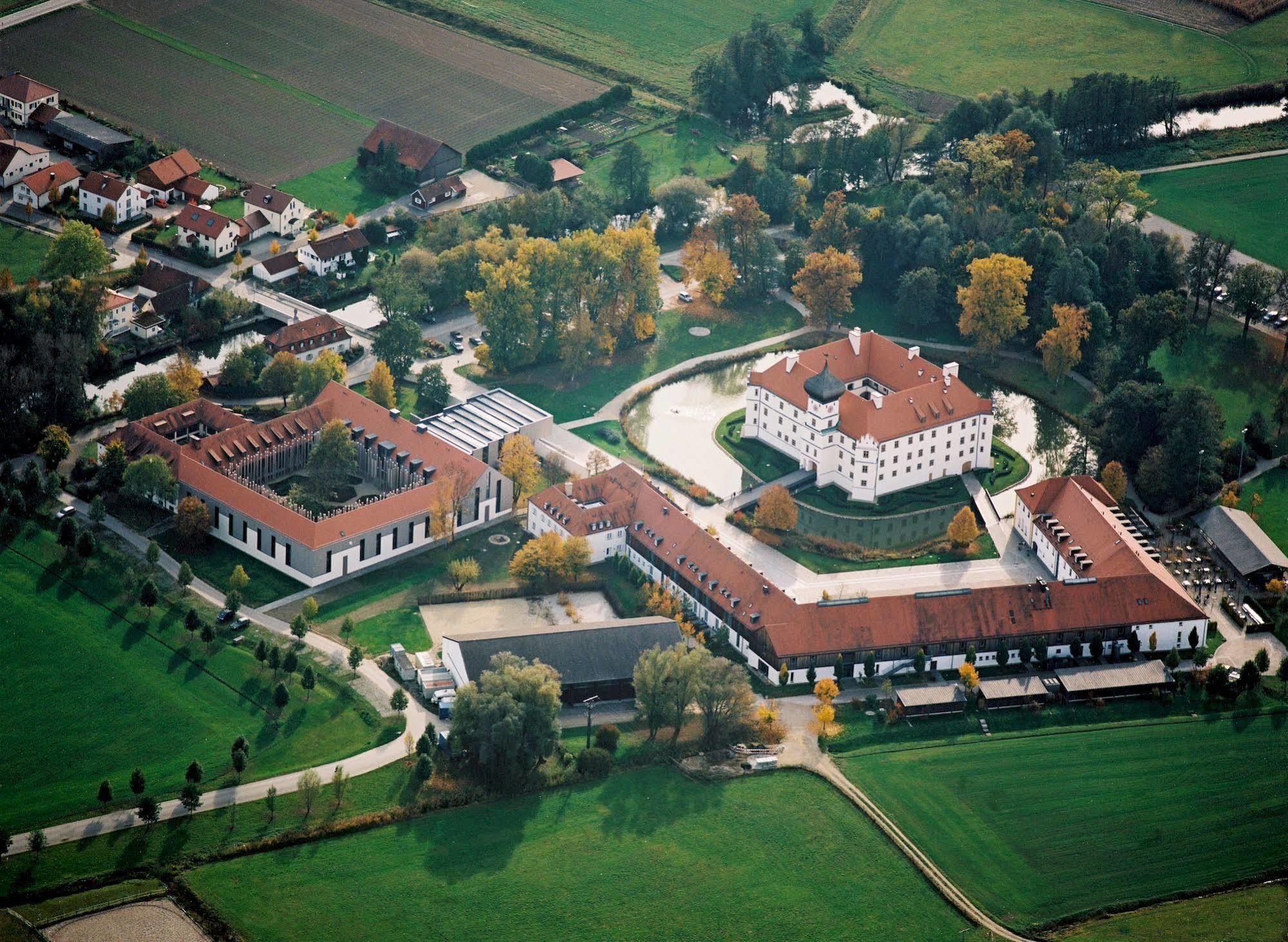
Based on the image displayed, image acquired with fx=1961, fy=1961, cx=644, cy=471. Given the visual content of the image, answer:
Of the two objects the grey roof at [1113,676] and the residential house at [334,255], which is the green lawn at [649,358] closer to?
the residential house at [334,255]

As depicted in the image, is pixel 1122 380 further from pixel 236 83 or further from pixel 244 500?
pixel 236 83

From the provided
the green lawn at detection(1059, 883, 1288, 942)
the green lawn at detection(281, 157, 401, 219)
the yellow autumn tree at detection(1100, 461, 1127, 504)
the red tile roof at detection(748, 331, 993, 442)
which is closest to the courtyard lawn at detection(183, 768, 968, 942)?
the green lawn at detection(1059, 883, 1288, 942)

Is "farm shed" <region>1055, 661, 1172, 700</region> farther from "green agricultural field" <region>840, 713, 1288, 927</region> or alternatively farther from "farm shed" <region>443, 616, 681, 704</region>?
"farm shed" <region>443, 616, 681, 704</region>

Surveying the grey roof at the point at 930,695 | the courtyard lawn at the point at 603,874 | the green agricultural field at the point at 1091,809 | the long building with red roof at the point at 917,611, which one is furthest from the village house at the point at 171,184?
the green agricultural field at the point at 1091,809

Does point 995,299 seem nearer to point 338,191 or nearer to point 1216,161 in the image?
point 1216,161

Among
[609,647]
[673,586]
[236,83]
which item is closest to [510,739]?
[609,647]

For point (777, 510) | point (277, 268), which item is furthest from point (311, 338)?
point (777, 510)
